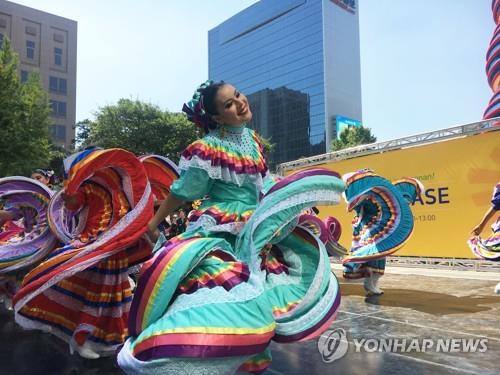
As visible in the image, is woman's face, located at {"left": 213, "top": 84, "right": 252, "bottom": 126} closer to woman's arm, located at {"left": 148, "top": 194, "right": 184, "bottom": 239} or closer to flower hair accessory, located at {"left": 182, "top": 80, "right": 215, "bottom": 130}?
flower hair accessory, located at {"left": 182, "top": 80, "right": 215, "bottom": 130}

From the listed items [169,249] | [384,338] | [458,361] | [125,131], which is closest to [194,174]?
[169,249]

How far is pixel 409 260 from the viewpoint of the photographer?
9727 millimetres

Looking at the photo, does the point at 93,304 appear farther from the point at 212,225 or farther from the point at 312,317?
the point at 312,317

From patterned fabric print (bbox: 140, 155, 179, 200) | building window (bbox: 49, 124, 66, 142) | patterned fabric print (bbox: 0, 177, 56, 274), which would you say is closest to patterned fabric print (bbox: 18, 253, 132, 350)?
patterned fabric print (bbox: 140, 155, 179, 200)

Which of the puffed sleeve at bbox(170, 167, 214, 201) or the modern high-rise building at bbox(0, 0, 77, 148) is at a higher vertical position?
the modern high-rise building at bbox(0, 0, 77, 148)

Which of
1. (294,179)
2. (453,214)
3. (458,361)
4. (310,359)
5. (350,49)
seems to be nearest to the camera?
(294,179)

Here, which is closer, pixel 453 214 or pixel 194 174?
pixel 194 174

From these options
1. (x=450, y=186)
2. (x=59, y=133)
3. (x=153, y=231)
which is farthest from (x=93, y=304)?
(x=59, y=133)

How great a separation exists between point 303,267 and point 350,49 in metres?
74.9

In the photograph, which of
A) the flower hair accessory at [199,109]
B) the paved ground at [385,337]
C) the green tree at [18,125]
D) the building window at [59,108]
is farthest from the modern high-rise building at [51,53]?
the flower hair accessory at [199,109]

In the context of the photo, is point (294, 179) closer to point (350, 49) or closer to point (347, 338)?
point (347, 338)

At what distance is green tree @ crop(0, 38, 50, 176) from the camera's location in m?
14.5

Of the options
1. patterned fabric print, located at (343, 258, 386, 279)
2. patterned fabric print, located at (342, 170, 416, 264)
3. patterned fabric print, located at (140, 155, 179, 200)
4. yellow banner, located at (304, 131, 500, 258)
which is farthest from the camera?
yellow banner, located at (304, 131, 500, 258)

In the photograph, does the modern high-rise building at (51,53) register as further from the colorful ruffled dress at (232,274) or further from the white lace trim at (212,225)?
the white lace trim at (212,225)
